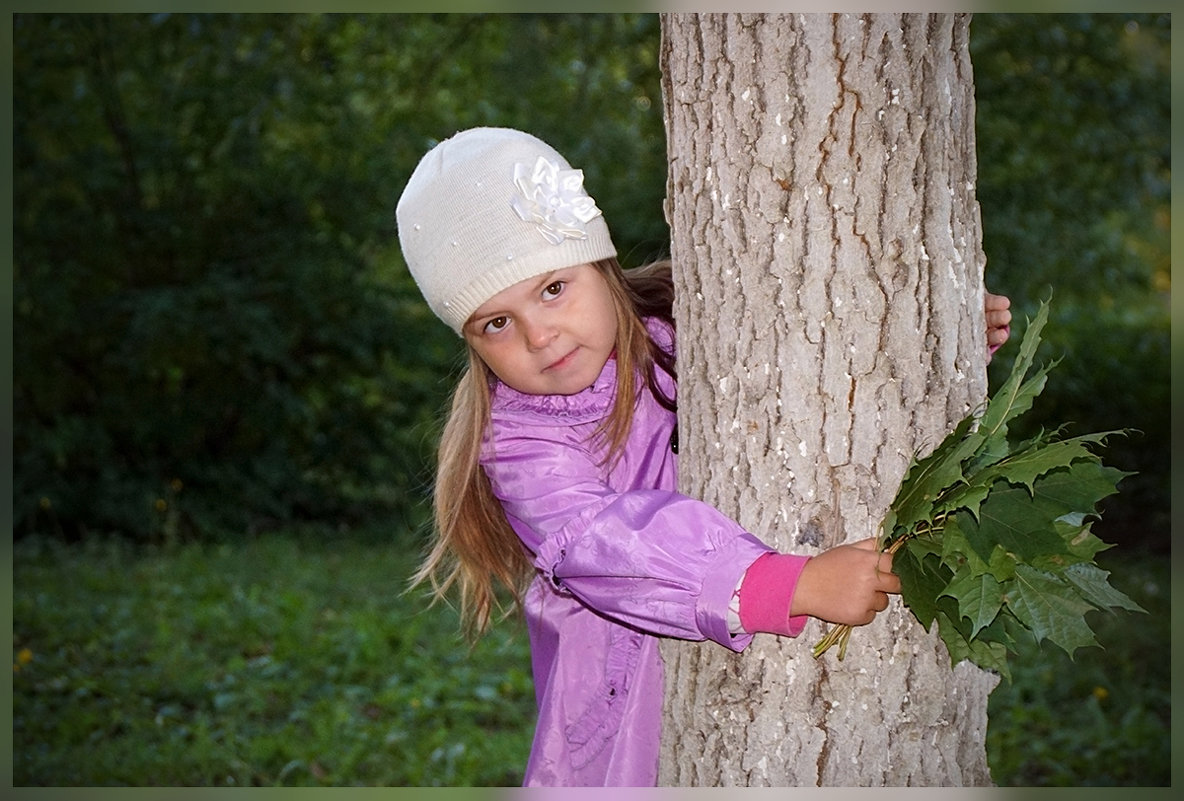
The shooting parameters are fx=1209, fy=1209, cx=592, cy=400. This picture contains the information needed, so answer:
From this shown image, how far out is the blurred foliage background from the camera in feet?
26.0

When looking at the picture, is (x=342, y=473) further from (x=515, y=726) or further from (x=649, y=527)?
(x=649, y=527)

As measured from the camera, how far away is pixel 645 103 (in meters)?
8.80

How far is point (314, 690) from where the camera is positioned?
18.2 feet

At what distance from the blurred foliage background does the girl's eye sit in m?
5.51

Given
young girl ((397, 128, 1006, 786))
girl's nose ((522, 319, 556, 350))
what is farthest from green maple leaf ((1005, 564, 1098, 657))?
girl's nose ((522, 319, 556, 350))

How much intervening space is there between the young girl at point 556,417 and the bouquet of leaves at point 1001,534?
38cm

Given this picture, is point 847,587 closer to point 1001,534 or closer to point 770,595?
point 770,595

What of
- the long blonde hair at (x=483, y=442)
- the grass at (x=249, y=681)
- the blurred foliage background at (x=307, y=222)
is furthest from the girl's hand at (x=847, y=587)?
the blurred foliage background at (x=307, y=222)

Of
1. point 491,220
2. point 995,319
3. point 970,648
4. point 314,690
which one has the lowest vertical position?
point 314,690

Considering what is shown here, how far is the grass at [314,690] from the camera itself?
4.73 m

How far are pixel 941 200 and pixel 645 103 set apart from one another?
711cm

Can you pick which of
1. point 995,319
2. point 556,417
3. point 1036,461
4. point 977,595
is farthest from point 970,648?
point 556,417

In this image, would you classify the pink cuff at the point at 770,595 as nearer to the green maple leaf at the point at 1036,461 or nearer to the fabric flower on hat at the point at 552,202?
the green maple leaf at the point at 1036,461

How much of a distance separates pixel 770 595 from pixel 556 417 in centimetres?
62
